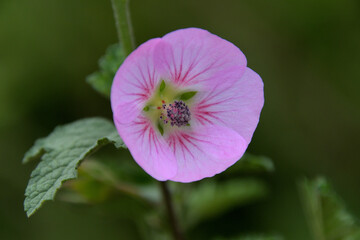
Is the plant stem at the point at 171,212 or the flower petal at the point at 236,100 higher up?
the flower petal at the point at 236,100

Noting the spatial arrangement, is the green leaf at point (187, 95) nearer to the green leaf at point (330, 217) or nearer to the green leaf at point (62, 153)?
A: the green leaf at point (62, 153)

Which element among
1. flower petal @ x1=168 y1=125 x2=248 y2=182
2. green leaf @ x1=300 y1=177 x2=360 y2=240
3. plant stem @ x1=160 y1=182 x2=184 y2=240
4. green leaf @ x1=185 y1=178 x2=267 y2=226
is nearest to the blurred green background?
green leaf @ x1=185 y1=178 x2=267 y2=226

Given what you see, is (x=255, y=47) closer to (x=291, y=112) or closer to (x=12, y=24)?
(x=291, y=112)

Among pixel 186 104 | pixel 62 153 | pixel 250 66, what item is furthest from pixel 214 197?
pixel 250 66

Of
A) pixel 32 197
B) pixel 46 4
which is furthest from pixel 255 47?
pixel 32 197

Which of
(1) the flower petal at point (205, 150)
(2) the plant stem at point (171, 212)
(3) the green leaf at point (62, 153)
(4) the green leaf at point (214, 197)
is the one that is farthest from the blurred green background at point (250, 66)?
(1) the flower petal at point (205, 150)

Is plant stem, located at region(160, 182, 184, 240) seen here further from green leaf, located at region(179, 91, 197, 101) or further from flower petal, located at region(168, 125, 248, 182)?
green leaf, located at region(179, 91, 197, 101)
